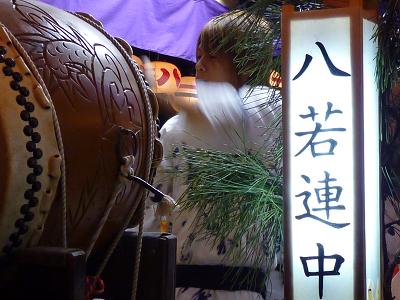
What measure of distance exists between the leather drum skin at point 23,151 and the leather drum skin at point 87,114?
4 cm

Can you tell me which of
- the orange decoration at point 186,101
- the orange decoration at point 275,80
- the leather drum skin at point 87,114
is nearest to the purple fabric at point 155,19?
the orange decoration at point 186,101

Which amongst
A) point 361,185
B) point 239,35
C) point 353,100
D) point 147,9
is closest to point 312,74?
point 353,100

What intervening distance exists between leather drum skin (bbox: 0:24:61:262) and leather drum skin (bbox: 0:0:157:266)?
4cm

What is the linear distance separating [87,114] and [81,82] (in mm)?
39

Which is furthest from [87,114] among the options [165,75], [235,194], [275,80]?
[165,75]

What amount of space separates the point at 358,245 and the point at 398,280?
1.53 ft

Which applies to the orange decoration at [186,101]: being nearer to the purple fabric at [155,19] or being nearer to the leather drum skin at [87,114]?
the purple fabric at [155,19]

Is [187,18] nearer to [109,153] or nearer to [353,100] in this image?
[353,100]

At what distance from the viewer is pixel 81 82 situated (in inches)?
28.4

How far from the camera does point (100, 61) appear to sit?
774mm

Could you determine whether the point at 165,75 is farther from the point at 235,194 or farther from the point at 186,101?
the point at 235,194

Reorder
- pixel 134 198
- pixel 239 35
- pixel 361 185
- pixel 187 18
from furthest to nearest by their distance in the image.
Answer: pixel 187 18 < pixel 239 35 < pixel 361 185 < pixel 134 198

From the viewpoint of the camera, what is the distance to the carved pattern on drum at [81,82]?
694mm

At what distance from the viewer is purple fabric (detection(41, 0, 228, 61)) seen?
2.48 metres
